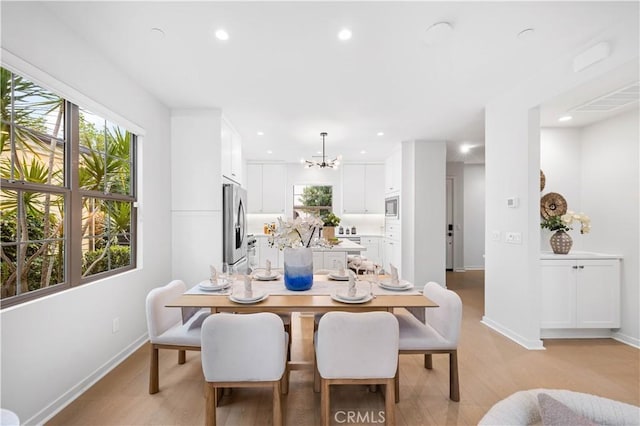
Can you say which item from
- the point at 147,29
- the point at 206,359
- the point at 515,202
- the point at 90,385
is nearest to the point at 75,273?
the point at 90,385

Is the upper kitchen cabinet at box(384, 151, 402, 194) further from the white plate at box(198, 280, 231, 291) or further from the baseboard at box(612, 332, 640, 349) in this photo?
the white plate at box(198, 280, 231, 291)

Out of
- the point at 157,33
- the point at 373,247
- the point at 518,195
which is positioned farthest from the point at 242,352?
the point at 373,247

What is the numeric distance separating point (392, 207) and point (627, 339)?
11.9 feet

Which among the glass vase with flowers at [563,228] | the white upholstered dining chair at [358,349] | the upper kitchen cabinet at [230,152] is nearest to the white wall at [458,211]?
the glass vase with flowers at [563,228]

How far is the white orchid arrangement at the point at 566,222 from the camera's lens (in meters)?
3.13

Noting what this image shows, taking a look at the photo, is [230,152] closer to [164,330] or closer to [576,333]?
[164,330]

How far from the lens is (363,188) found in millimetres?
6668

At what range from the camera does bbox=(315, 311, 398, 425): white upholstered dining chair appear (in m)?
1.59

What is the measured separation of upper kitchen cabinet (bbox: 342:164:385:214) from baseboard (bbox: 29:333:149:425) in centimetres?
478

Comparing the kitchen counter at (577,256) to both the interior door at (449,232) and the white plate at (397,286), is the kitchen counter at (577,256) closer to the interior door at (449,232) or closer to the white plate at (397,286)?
the white plate at (397,286)

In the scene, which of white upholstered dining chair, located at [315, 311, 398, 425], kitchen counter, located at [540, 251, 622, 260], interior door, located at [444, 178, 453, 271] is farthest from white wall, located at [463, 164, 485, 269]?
white upholstered dining chair, located at [315, 311, 398, 425]

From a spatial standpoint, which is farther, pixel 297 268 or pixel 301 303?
pixel 297 268

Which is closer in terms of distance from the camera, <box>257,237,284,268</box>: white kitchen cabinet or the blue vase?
the blue vase

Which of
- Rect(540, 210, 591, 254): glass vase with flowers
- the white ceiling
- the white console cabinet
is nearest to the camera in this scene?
the white ceiling
